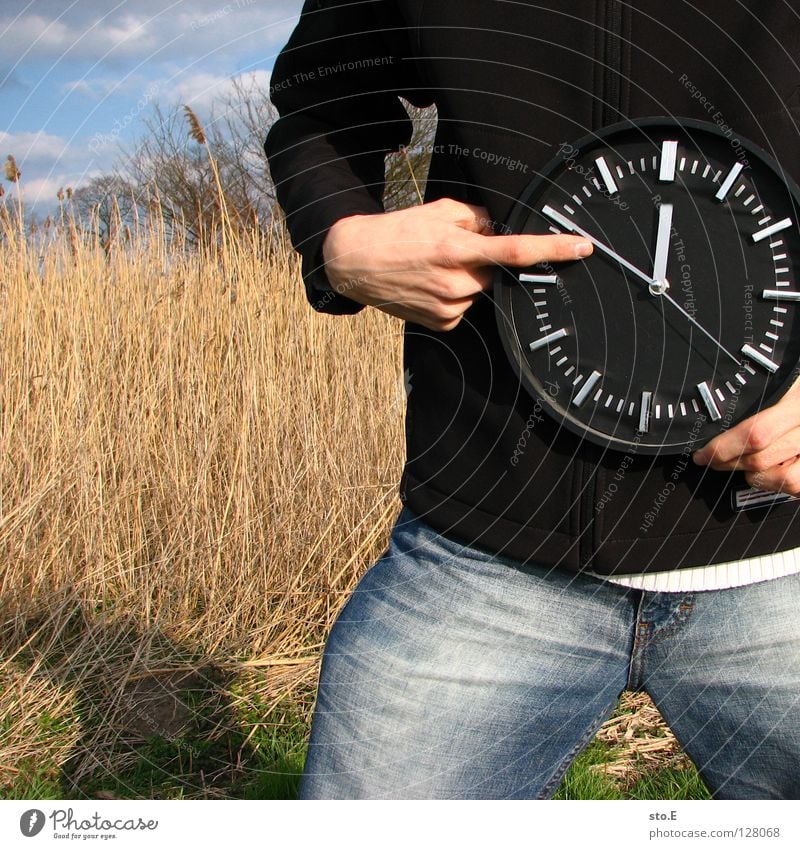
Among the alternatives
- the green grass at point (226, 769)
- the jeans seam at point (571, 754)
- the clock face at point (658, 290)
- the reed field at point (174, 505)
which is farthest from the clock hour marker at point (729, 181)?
the reed field at point (174, 505)

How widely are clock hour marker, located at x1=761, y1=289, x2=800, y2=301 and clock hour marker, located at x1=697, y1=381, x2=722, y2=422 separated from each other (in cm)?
7

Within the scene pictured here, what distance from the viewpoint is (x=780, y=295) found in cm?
57

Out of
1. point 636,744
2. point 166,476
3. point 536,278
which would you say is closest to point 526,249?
point 536,278

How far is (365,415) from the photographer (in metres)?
2.04

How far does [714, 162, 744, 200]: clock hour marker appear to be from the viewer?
0.56 m

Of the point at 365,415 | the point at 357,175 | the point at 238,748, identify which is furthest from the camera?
the point at 365,415

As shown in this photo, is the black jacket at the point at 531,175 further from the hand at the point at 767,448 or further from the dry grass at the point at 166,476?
the dry grass at the point at 166,476

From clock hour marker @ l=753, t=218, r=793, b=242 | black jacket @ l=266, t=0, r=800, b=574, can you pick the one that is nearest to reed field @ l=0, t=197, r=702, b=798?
black jacket @ l=266, t=0, r=800, b=574

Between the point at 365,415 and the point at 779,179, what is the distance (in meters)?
1.52

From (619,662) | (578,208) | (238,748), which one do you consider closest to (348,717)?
(619,662)

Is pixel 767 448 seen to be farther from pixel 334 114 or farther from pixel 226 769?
pixel 226 769

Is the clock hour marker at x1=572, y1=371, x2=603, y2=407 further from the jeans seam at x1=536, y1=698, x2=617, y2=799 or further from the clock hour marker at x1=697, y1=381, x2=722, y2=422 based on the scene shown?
the jeans seam at x1=536, y1=698, x2=617, y2=799

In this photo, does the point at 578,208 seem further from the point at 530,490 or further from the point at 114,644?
the point at 114,644

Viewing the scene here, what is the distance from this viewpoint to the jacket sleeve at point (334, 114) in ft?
2.25
